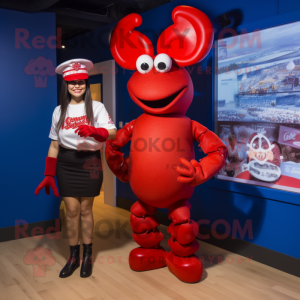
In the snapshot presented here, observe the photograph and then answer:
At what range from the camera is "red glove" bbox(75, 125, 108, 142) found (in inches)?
78.3

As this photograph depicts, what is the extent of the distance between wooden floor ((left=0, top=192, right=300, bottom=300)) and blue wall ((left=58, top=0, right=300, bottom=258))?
0.25 metres

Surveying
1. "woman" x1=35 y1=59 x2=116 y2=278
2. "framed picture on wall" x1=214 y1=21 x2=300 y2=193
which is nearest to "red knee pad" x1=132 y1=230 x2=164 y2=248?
"woman" x1=35 y1=59 x2=116 y2=278

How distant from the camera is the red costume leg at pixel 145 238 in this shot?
2.39 metres

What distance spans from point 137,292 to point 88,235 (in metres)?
0.54

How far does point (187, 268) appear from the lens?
225 cm

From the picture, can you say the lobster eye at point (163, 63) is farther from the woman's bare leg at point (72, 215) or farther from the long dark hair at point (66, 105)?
the woman's bare leg at point (72, 215)

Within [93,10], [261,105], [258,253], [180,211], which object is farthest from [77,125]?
[93,10]

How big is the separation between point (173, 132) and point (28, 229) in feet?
6.15

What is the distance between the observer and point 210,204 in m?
3.02

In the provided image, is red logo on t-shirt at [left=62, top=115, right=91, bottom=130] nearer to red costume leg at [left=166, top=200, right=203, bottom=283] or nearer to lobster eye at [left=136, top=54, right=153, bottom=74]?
lobster eye at [left=136, top=54, right=153, bottom=74]

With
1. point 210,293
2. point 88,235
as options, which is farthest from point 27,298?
point 210,293

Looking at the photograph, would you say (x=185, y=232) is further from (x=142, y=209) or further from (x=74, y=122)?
(x=74, y=122)

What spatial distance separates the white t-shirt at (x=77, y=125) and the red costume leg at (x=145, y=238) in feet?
1.78

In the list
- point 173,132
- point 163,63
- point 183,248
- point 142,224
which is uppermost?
point 163,63
